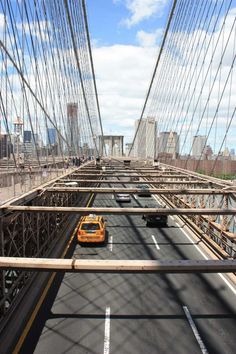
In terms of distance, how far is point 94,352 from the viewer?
9953mm

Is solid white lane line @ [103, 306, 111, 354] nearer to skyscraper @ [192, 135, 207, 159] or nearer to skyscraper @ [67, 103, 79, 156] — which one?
skyscraper @ [192, 135, 207, 159]

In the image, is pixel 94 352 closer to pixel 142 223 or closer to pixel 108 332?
pixel 108 332

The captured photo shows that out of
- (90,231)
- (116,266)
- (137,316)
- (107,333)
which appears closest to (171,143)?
(90,231)

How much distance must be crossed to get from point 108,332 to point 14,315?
8.77 ft

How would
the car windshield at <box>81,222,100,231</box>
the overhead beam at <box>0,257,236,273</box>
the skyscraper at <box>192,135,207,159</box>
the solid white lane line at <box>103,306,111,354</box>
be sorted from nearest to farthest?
the overhead beam at <box>0,257,236,273</box> → the solid white lane line at <box>103,306,111,354</box> → the car windshield at <box>81,222,100,231</box> → the skyscraper at <box>192,135,207,159</box>

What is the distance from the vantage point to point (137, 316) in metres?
12.3

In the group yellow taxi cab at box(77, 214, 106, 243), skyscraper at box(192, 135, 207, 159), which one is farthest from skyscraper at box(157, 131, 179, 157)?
yellow taxi cab at box(77, 214, 106, 243)

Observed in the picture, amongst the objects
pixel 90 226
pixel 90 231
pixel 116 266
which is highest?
pixel 116 266

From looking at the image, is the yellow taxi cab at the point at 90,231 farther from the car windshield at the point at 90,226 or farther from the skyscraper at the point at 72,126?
the skyscraper at the point at 72,126

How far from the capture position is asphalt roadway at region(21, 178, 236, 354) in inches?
407

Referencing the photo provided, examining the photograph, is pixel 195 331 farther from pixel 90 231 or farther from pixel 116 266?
pixel 90 231

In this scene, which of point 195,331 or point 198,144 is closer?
point 195,331

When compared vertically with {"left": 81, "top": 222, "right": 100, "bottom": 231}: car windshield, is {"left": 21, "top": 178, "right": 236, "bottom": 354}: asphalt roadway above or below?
below

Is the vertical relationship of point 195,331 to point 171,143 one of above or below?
below
